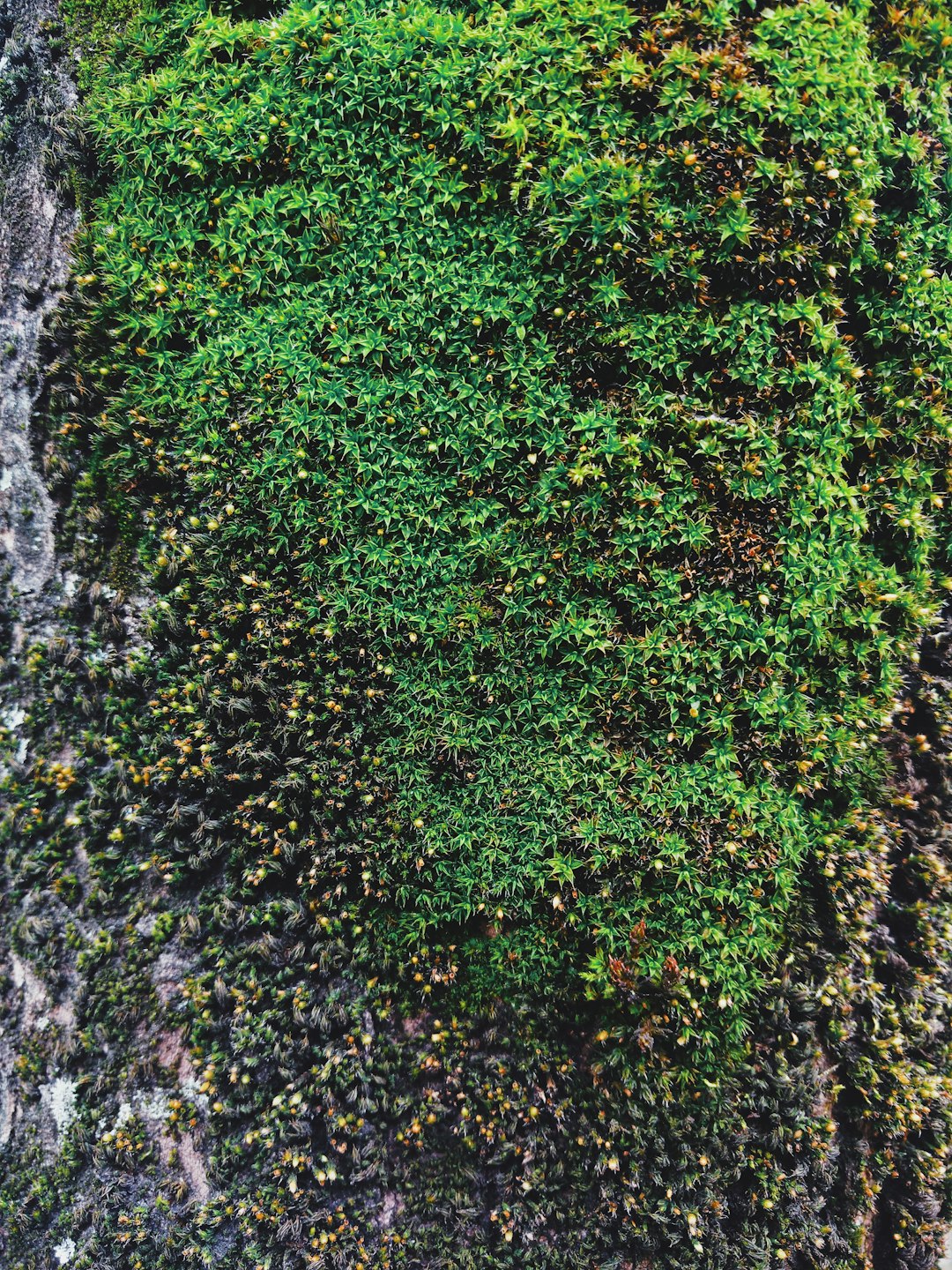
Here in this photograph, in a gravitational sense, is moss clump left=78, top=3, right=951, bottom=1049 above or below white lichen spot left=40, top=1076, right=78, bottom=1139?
above

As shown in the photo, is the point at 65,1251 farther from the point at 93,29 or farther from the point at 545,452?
the point at 93,29

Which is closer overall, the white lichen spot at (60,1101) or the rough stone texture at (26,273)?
the white lichen spot at (60,1101)

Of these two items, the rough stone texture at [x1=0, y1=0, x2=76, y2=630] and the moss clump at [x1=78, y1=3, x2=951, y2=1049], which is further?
the rough stone texture at [x1=0, y1=0, x2=76, y2=630]

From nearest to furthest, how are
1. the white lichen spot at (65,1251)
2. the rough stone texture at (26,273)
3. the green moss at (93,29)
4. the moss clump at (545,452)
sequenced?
the moss clump at (545,452), the white lichen spot at (65,1251), the green moss at (93,29), the rough stone texture at (26,273)

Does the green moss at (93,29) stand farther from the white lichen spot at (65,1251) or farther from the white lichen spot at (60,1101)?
the white lichen spot at (65,1251)

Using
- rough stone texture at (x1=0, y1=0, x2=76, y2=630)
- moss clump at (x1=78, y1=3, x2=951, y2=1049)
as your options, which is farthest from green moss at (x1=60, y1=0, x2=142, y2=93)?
moss clump at (x1=78, y1=3, x2=951, y2=1049)

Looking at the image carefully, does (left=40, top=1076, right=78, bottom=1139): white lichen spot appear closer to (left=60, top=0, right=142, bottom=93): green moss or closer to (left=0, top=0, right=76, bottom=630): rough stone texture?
(left=0, top=0, right=76, bottom=630): rough stone texture

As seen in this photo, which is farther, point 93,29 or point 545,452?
point 93,29

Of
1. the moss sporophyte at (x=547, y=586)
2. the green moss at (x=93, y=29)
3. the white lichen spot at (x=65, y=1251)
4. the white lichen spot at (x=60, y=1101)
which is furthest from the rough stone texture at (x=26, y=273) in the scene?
the white lichen spot at (x=65, y=1251)

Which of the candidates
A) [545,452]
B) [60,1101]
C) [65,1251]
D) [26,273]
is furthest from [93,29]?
[65,1251]
